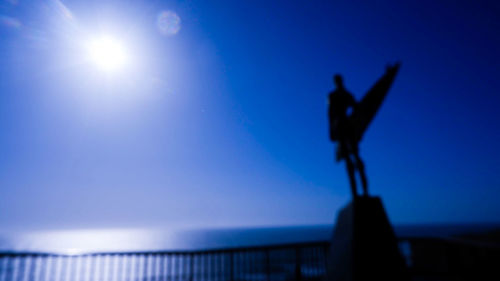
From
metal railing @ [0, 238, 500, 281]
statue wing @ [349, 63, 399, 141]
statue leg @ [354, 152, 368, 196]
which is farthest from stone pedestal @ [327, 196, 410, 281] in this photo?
metal railing @ [0, 238, 500, 281]

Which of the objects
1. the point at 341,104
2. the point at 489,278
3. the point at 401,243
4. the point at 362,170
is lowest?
the point at 489,278

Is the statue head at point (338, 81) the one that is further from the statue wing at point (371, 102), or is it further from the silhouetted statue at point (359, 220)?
the statue wing at point (371, 102)

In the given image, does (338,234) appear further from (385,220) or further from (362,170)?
(362,170)

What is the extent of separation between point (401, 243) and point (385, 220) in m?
3.72

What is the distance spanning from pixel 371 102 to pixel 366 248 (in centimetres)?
285

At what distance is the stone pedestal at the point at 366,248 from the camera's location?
4352mm

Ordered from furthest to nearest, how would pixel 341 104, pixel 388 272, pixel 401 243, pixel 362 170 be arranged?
pixel 401 243, pixel 341 104, pixel 362 170, pixel 388 272

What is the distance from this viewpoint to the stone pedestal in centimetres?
435

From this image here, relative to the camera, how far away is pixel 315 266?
792 cm

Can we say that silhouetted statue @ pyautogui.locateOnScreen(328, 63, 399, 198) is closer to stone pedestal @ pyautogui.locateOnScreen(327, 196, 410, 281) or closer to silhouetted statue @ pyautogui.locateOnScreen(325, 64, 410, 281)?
silhouetted statue @ pyautogui.locateOnScreen(325, 64, 410, 281)

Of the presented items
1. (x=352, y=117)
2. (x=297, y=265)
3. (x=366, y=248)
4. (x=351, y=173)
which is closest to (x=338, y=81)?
(x=352, y=117)

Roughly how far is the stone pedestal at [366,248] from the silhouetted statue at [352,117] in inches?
14.7

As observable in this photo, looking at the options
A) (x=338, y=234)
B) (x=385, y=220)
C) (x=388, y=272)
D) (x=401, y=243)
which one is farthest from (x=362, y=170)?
(x=401, y=243)

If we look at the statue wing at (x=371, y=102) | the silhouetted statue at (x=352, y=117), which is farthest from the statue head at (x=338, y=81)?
the statue wing at (x=371, y=102)
